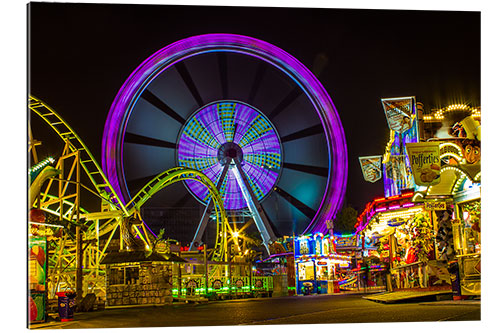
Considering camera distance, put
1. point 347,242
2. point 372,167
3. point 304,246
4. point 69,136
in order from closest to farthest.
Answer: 1. point 69,136
2. point 304,246
3. point 372,167
4. point 347,242

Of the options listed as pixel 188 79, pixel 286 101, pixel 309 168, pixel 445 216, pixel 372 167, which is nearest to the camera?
pixel 445 216

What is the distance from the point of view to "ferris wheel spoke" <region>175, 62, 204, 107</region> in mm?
23359

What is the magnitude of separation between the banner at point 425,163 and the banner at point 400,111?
3246mm

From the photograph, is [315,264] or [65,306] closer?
[65,306]

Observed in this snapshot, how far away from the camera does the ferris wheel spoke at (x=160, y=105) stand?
22.7 metres

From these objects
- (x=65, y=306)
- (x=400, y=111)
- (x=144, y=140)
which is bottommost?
(x=65, y=306)

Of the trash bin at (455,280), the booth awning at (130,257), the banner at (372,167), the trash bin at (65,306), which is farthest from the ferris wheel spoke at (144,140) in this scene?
the trash bin at (455,280)

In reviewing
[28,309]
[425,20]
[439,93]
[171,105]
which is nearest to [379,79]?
[439,93]

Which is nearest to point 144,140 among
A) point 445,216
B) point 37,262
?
point 445,216

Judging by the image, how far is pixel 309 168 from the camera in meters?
26.3

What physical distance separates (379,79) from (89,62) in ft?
24.2

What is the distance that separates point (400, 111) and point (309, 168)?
40.5 ft

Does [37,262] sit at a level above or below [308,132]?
below

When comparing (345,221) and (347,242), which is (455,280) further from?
(345,221)
